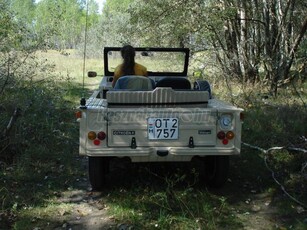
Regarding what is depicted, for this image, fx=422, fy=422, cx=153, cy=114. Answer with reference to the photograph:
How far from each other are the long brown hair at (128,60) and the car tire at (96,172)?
150cm

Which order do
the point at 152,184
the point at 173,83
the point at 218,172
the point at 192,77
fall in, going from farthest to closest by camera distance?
the point at 192,77 < the point at 173,83 < the point at 152,184 < the point at 218,172

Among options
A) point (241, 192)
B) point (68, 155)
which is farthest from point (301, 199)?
point (68, 155)

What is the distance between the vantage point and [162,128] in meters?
4.69

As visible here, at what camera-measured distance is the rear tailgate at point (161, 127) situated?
15.3 ft

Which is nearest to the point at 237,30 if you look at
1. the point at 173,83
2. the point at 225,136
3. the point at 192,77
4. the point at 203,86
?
the point at 192,77

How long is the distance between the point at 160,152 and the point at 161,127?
0.28m

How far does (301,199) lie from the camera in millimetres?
4871

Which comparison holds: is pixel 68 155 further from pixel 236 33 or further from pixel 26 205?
pixel 236 33

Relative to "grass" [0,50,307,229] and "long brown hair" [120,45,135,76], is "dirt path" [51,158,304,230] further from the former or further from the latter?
"long brown hair" [120,45,135,76]

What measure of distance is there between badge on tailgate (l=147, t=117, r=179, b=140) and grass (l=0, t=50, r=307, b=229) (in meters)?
0.51

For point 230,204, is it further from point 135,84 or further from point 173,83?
point 135,84

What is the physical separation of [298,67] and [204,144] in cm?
825

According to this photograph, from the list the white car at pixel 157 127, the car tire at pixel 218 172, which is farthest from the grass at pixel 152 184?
the white car at pixel 157 127

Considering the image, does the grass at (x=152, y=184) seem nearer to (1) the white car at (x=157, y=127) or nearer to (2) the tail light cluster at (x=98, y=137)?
(1) the white car at (x=157, y=127)
